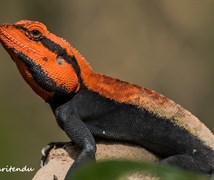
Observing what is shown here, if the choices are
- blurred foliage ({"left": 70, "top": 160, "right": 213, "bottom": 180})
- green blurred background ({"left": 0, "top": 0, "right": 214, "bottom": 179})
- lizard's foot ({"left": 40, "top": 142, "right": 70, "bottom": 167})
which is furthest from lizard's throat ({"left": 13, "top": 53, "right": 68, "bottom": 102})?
Result: green blurred background ({"left": 0, "top": 0, "right": 214, "bottom": 179})

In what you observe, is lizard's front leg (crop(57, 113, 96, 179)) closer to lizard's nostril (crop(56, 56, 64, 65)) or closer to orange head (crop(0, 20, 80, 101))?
orange head (crop(0, 20, 80, 101))

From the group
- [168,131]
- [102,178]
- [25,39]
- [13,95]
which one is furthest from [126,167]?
[13,95]

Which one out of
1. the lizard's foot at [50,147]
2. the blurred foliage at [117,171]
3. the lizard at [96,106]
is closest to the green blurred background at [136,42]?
the lizard's foot at [50,147]

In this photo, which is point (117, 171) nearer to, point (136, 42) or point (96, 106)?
point (96, 106)

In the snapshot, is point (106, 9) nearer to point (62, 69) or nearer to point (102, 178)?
point (62, 69)

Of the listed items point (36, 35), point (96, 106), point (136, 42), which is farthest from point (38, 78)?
point (136, 42)

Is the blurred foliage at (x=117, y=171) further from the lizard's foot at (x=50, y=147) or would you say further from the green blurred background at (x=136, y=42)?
the green blurred background at (x=136, y=42)
